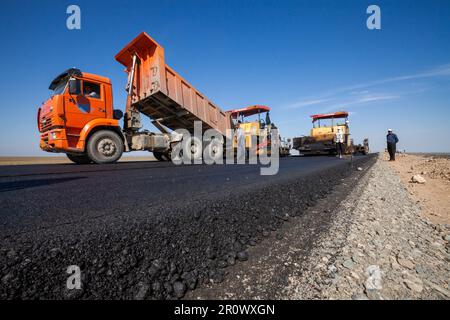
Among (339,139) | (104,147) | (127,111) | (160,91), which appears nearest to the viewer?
(104,147)

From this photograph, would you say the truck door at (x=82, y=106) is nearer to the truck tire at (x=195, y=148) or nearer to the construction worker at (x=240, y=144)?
the truck tire at (x=195, y=148)

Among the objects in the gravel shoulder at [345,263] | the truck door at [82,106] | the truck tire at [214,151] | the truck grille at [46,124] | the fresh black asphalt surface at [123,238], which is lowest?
the gravel shoulder at [345,263]

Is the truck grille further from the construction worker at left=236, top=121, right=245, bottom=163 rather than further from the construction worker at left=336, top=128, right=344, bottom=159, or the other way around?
the construction worker at left=336, top=128, right=344, bottom=159

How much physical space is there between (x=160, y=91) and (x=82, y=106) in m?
2.28

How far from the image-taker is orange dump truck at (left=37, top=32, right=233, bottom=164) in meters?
6.07

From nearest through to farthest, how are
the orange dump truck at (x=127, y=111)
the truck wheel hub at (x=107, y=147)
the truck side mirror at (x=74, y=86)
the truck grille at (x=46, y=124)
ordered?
the truck side mirror at (x=74, y=86) < the orange dump truck at (x=127, y=111) < the truck grille at (x=46, y=124) < the truck wheel hub at (x=107, y=147)

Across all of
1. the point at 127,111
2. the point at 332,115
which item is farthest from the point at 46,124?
the point at 332,115

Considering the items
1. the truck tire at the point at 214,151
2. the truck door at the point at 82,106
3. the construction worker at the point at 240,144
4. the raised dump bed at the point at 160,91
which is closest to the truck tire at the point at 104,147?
the truck door at the point at 82,106

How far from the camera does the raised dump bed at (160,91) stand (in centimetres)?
721

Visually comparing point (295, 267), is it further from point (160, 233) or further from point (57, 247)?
point (57, 247)

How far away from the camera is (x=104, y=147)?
264 inches

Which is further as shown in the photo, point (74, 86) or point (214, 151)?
point (214, 151)

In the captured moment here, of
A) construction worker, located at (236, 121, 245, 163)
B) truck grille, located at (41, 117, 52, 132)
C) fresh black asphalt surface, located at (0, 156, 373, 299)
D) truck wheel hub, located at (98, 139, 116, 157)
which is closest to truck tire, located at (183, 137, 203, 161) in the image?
construction worker, located at (236, 121, 245, 163)

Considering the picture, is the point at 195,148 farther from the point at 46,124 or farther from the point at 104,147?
the point at 46,124
